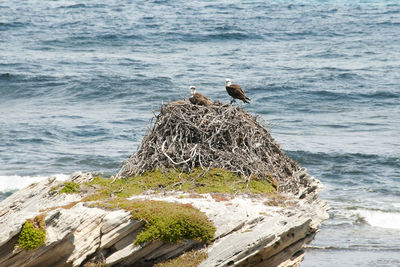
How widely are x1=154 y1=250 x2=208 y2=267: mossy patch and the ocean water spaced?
5857 mm

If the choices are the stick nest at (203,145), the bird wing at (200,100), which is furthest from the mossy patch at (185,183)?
the bird wing at (200,100)

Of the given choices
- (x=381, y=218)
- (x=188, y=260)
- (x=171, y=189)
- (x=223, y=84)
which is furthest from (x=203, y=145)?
(x=223, y=84)

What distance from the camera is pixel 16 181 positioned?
2128cm

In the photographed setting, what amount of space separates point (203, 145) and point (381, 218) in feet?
27.1

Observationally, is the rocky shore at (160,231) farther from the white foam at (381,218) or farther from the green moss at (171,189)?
the white foam at (381,218)

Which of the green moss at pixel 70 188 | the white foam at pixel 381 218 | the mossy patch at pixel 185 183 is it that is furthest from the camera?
the white foam at pixel 381 218

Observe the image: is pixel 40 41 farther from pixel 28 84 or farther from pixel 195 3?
pixel 195 3

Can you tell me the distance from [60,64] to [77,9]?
76.5 feet

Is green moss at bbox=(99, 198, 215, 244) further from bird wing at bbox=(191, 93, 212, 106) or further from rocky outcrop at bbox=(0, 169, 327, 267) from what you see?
bird wing at bbox=(191, 93, 212, 106)

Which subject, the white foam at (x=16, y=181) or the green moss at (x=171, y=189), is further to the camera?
the white foam at (x=16, y=181)

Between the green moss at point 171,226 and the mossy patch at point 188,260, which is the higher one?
the green moss at point 171,226

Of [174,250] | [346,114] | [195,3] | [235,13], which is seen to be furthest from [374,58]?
[174,250]

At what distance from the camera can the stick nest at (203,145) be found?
12.0 metres

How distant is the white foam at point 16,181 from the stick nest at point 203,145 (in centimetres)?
972
